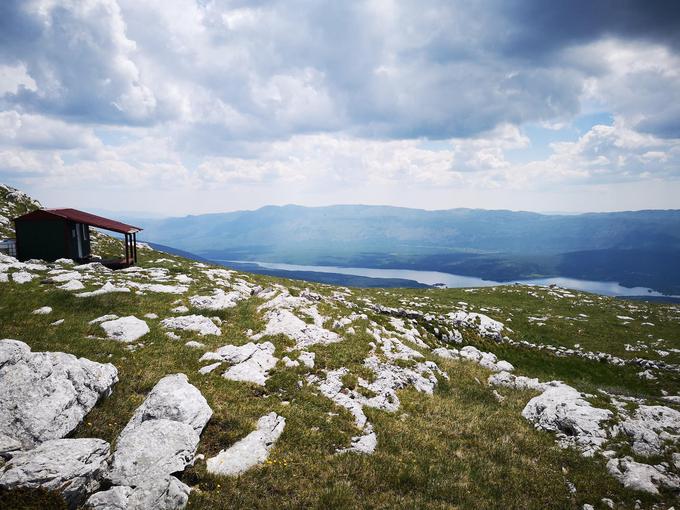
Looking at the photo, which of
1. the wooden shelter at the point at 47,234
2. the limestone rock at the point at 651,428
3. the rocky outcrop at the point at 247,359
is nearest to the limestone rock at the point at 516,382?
the limestone rock at the point at 651,428

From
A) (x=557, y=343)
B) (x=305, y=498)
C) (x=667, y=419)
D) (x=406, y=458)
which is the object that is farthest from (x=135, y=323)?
(x=557, y=343)

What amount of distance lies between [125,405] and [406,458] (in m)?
11.1

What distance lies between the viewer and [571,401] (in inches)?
685

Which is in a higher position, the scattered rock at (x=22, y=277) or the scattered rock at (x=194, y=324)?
the scattered rock at (x=22, y=277)

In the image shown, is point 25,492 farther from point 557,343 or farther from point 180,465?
point 557,343

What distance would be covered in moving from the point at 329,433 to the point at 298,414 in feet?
5.41

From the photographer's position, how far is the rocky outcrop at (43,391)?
10617mm

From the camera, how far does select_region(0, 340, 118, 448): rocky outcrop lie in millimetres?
10617

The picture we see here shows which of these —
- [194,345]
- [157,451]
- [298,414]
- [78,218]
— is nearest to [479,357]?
[298,414]

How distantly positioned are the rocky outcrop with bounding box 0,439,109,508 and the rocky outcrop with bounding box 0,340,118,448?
4.21ft

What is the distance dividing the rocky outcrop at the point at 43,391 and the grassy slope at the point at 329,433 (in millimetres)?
665

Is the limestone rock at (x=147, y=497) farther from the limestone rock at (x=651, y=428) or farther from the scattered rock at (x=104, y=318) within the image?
the limestone rock at (x=651, y=428)

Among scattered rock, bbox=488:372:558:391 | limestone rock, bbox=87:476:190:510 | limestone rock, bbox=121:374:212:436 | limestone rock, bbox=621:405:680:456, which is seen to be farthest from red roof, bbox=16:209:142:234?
limestone rock, bbox=621:405:680:456

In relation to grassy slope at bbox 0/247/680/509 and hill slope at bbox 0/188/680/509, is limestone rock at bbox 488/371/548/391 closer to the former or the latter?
hill slope at bbox 0/188/680/509
